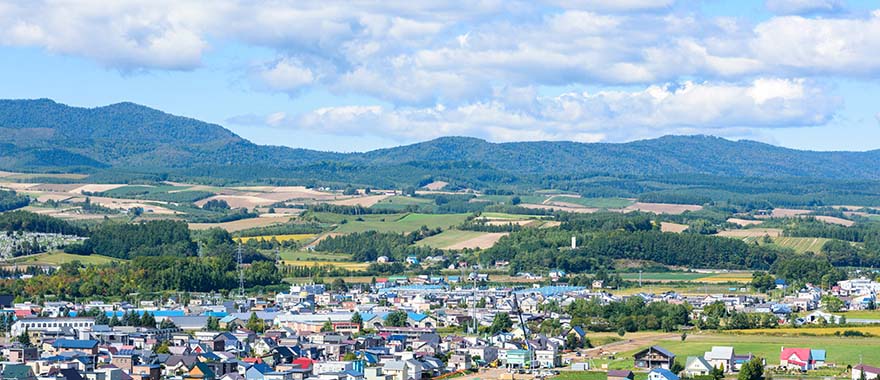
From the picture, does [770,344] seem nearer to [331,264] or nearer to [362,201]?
[331,264]

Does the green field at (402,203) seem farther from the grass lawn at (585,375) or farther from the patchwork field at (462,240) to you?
the grass lawn at (585,375)

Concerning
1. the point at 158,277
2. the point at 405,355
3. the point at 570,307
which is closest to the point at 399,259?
the point at 158,277

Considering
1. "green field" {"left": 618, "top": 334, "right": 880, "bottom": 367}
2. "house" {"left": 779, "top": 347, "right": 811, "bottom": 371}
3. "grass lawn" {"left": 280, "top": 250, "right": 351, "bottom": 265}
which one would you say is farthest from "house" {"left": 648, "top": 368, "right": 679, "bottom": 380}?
"grass lawn" {"left": 280, "top": 250, "right": 351, "bottom": 265}

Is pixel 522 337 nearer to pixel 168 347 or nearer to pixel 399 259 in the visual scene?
pixel 168 347

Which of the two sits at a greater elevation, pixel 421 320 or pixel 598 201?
pixel 598 201

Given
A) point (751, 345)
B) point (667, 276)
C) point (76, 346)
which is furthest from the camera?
point (667, 276)

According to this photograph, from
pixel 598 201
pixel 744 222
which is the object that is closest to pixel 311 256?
pixel 744 222

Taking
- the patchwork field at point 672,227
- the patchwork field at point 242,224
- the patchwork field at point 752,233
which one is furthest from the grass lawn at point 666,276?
the patchwork field at point 242,224

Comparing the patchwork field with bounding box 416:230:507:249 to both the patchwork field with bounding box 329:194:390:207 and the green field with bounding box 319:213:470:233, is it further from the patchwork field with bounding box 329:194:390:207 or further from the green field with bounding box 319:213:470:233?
the patchwork field with bounding box 329:194:390:207
